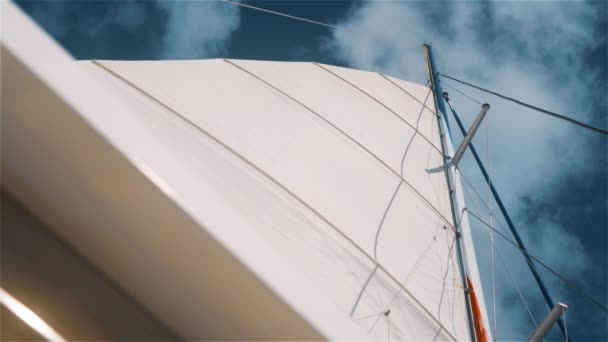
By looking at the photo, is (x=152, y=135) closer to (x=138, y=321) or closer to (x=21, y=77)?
(x=21, y=77)

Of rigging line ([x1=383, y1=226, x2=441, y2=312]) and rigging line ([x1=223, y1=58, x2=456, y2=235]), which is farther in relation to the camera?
rigging line ([x1=223, y1=58, x2=456, y2=235])

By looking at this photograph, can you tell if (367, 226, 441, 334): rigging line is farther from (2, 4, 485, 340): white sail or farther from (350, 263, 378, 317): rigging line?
(350, 263, 378, 317): rigging line

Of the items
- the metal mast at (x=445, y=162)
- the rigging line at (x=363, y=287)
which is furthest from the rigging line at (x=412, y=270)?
the metal mast at (x=445, y=162)

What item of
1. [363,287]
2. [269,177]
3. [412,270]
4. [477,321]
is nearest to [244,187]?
[269,177]

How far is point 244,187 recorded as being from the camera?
2977 millimetres

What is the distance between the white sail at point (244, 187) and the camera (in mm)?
930

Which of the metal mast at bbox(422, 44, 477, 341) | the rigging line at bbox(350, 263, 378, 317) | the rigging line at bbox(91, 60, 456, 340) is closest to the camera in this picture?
the rigging line at bbox(350, 263, 378, 317)

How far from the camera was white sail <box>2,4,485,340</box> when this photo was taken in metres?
0.93

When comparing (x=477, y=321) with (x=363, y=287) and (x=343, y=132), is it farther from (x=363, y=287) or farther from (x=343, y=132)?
(x=343, y=132)

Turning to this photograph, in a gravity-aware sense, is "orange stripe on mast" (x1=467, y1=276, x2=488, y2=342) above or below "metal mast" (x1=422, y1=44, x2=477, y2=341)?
below

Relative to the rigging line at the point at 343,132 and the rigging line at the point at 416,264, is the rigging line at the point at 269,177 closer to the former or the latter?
the rigging line at the point at 416,264

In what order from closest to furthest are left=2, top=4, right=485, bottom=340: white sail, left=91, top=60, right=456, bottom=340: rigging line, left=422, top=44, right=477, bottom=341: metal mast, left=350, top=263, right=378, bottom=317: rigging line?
left=2, top=4, right=485, bottom=340: white sail, left=350, top=263, right=378, bottom=317: rigging line, left=91, top=60, right=456, bottom=340: rigging line, left=422, top=44, right=477, bottom=341: metal mast

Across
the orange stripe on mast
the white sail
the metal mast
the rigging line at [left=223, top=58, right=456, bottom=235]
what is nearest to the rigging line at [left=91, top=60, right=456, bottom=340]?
the white sail

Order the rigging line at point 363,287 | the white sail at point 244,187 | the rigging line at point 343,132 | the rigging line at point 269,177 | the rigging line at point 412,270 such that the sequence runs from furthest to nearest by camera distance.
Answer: the rigging line at point 343,132, the rigging line at point 269,177, the rigging line at point 412,270, the rigging line at point 363,287, the white sail at point 244,187
